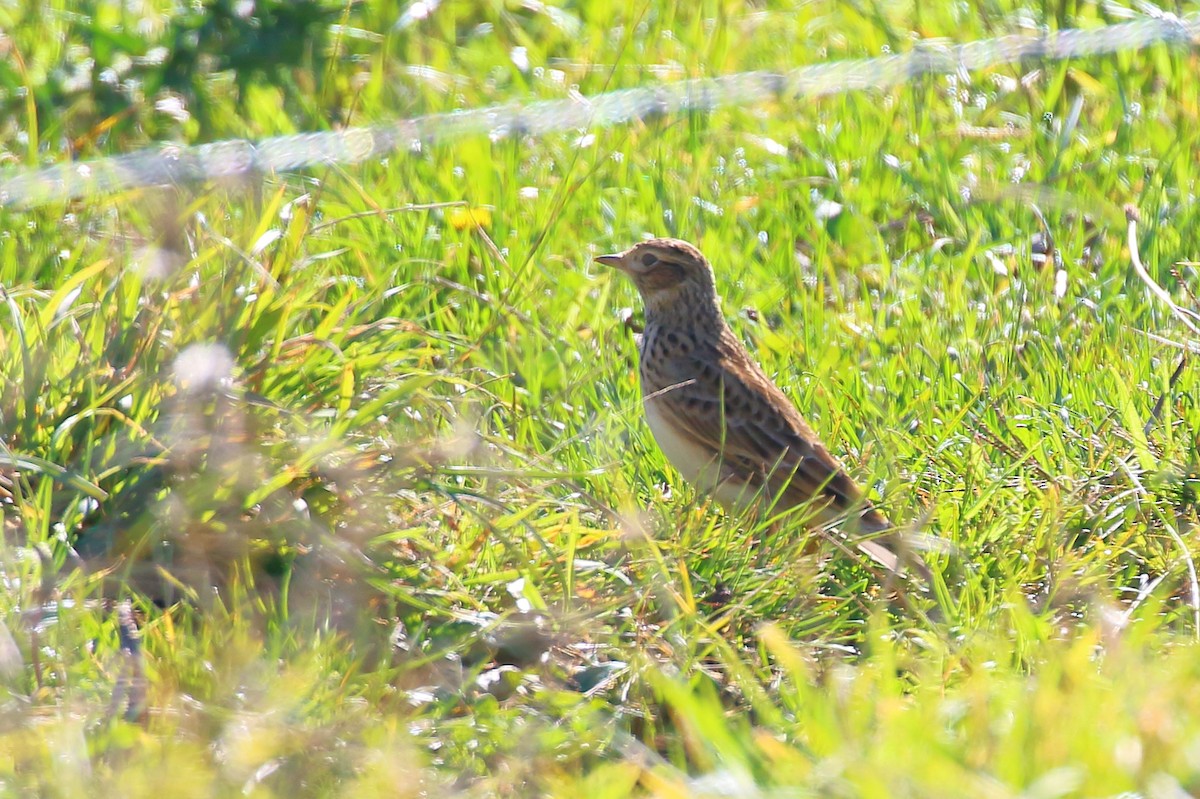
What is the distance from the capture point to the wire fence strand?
4961 millimetres

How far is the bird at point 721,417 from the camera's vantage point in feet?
13.9

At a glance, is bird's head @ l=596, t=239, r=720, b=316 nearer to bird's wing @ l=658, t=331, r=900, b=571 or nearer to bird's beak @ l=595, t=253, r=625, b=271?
bird's beak @ l=595, t=253, r=625, b=271

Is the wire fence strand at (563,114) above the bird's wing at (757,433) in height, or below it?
above

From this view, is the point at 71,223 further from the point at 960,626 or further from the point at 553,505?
the point at 960,626

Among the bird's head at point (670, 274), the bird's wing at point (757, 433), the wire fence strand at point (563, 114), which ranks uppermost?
the wire fence strand at point (563, 114)

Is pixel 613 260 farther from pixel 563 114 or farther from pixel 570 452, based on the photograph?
pixel 563 114

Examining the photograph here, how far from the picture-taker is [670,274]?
5027 millimetres

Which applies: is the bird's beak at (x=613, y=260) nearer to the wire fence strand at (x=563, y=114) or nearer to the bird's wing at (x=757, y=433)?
the bird's wing at (x=757, y=433)

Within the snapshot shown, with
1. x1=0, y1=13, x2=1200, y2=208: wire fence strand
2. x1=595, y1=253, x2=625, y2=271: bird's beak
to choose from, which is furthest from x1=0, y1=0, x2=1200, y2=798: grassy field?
x1=595, y1=253, x2=625, y2=271: bird's beak

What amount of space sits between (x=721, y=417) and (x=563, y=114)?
198cm

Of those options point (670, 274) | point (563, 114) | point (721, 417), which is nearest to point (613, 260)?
point (670, 274)

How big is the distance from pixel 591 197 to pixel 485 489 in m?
2.07

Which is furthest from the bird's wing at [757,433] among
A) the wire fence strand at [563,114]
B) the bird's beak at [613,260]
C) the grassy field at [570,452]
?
the wire fence strand at [563,114]

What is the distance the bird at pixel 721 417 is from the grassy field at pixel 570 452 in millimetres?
119
